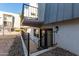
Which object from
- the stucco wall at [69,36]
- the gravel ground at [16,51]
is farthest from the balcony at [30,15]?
the stucco wall at [69,36]

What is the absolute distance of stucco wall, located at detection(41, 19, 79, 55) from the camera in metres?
2.73

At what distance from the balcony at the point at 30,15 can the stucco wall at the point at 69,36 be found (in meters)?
1.33

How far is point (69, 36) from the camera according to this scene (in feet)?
10.0

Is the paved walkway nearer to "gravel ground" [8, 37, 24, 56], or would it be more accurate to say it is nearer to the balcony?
"gravel ground" [8, 37, 24, 56]

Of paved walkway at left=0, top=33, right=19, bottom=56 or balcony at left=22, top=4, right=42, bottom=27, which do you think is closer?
paved walkway at left=0, top=33, right=19, bottom=56

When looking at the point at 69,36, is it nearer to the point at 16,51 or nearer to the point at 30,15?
the point at 16,51

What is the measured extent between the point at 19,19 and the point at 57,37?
1.19 meters

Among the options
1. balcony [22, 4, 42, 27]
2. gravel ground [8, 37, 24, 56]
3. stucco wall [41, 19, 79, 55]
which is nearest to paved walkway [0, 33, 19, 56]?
gravel ground [8, 37, 24, 56]

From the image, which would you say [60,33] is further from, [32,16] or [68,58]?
[32,16]

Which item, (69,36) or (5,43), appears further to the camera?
(5,43)

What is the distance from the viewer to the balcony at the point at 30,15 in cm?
457

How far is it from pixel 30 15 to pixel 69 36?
2.12 metres

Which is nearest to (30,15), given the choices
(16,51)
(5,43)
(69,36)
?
(5,43)

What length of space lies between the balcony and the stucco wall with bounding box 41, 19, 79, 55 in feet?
4.36
